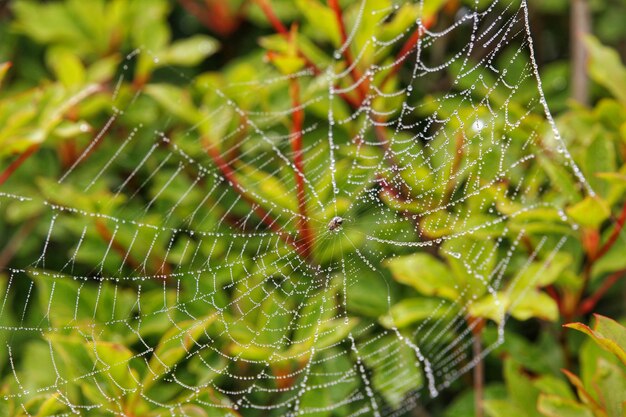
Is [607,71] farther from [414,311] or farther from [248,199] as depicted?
[248,199]

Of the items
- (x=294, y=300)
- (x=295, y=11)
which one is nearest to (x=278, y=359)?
(x=294, y=300)

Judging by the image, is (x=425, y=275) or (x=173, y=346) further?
(x=425, y=275)

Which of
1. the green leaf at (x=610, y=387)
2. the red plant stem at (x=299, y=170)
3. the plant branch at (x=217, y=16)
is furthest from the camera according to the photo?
the plant branch at (x=217, y=16)

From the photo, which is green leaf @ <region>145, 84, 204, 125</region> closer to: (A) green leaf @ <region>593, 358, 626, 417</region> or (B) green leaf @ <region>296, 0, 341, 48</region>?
(B) green leaf @ <region>296, 0, 341, 48</region>

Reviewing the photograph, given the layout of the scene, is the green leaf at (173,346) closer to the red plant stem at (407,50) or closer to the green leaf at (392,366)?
the green leaf at (392,366)

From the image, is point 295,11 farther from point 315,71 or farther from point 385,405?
point 385,405

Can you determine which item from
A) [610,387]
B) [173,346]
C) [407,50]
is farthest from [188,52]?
[610,387]

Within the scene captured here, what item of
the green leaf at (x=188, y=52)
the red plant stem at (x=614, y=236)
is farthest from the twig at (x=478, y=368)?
the green leaf at (x=188, y=52)
